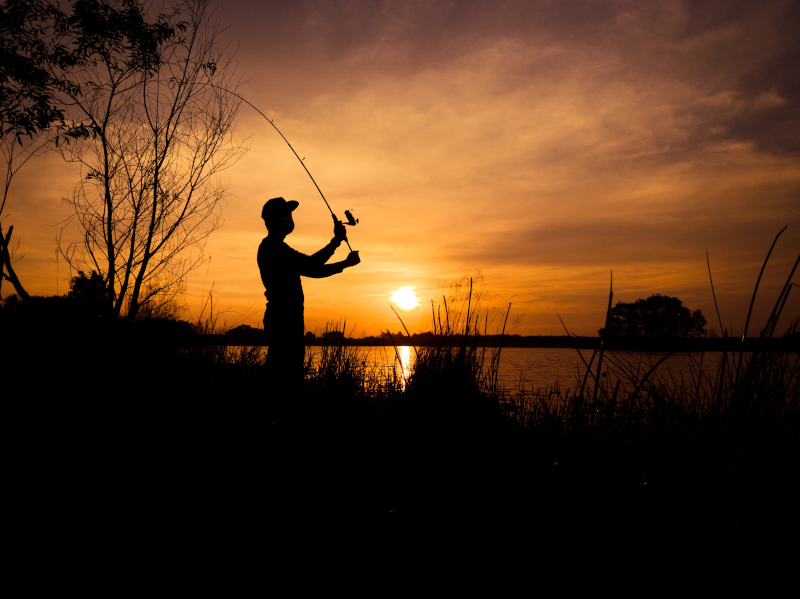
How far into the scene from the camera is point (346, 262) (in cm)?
470

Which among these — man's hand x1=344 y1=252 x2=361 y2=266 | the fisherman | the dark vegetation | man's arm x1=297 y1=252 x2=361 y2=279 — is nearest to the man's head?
the fisherman

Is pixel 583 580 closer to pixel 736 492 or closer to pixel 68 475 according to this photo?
pixel 736 492

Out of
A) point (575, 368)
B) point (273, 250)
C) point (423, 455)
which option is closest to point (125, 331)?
point (273, 250)

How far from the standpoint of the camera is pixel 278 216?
4.71 m

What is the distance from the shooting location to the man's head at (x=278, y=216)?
185 inches

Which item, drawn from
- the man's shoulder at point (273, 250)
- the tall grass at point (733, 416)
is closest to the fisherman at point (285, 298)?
the man's shoulder at point (273, 250)

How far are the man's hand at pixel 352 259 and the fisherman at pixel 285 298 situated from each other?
0.03 meters

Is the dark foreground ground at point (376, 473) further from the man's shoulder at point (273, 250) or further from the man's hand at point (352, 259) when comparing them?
the man's hand at point (352, 259)

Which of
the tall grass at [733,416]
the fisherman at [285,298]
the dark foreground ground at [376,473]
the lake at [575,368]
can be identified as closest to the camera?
the dark foreground ground at [376,473]

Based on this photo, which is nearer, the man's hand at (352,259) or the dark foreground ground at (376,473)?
the dark foreground ground at (376,473)

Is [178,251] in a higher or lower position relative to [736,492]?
higher

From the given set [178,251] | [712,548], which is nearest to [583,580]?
[712,548]

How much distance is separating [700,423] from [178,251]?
7.59 meters

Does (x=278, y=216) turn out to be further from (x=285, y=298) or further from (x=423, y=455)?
(x=423, y=455)
